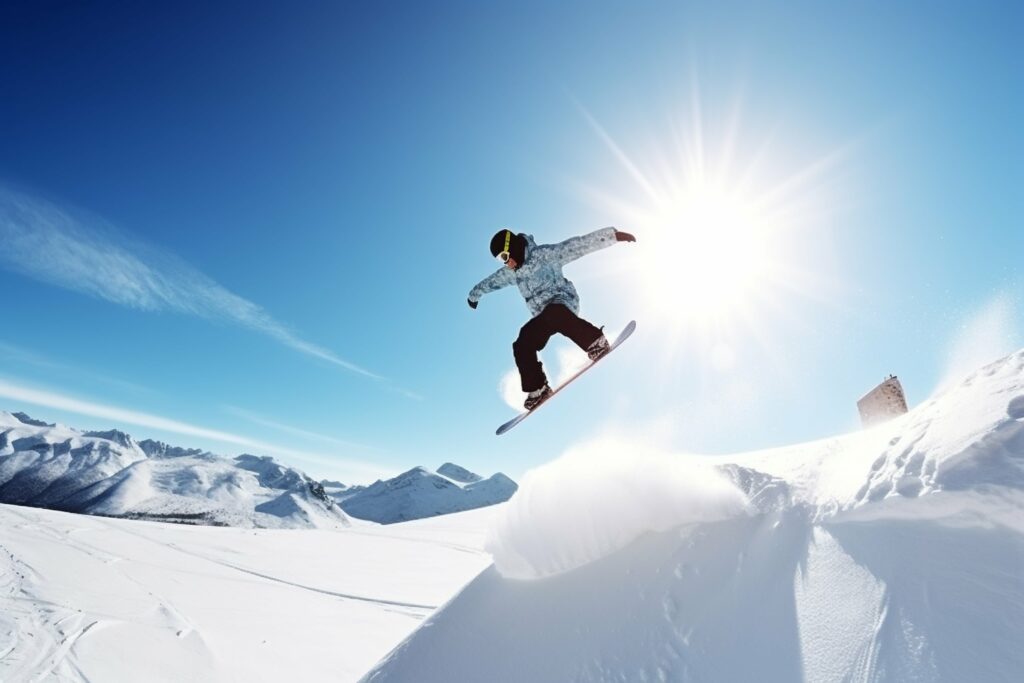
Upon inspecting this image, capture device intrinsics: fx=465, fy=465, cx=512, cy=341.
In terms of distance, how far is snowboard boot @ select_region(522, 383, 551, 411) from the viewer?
8.22 m

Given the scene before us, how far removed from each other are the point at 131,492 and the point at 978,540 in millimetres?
176887

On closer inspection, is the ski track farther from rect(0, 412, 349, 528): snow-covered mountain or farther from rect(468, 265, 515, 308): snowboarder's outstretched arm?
rect(0, 412, 349, 528): snow-covered mountain

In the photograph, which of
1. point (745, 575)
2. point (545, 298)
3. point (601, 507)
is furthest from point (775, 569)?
point (545, 298)

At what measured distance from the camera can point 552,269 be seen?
8.04 m

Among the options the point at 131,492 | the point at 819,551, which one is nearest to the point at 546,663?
the point at 819,551

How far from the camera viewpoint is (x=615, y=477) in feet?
14.8

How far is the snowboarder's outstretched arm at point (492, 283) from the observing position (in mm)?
8578

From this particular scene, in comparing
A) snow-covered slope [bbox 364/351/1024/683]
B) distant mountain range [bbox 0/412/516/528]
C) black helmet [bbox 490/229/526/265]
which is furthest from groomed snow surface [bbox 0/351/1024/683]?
distant mountain range [bbox 0/412/516/528]

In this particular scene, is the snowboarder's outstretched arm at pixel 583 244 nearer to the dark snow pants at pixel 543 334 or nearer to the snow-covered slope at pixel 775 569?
the dark snow pants at pixel 543 334

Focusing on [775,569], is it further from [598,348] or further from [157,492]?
[157,492]

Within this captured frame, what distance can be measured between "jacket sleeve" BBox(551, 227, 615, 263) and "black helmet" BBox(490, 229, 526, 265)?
581mm

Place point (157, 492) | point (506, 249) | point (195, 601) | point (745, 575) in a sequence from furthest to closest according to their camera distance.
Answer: point (157, 492) < point (195, 601) < point (506, 249) < point (745, 575)

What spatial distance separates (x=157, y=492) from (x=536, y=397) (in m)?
170

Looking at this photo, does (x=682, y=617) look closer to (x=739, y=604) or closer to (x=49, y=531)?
(x=739, y=604)
